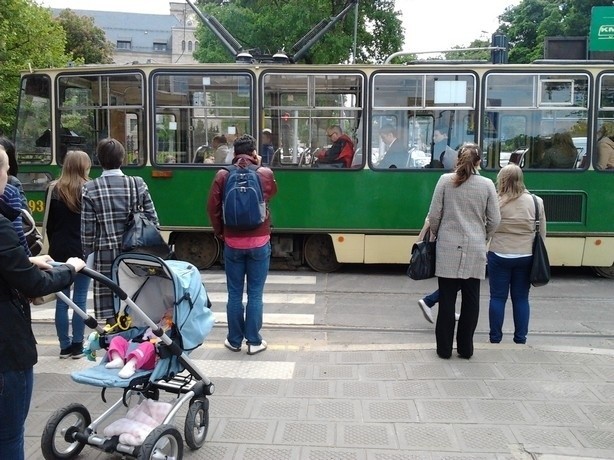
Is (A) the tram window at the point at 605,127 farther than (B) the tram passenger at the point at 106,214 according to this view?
Yes

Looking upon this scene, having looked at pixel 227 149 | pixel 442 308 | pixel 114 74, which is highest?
pixel 114 74

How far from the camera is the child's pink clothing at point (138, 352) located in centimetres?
379

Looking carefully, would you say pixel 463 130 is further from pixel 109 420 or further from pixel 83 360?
pixel 109 420

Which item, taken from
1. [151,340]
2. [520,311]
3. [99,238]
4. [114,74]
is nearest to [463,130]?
[520,311]

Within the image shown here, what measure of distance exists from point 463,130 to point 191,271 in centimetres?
686

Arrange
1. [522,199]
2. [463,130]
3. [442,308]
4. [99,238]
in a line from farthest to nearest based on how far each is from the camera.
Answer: [463,130]
[522,199]
[442,308]
[99,238]

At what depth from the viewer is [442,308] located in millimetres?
5664

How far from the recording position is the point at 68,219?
223 inches

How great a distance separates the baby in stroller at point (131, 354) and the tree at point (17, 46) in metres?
19.8

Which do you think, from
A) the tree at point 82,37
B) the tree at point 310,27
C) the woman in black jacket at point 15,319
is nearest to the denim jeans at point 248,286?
the woman in black jacket at point 15,319

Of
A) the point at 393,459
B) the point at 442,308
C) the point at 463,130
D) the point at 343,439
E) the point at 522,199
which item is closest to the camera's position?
the point at 393,459

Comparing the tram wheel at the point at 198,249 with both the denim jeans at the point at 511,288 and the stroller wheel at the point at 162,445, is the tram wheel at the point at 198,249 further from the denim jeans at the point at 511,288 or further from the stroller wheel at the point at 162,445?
the stroller wheel at the point at 162,445

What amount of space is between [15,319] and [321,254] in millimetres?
7907

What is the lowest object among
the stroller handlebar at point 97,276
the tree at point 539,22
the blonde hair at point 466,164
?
the stroller handlebar at point 97,276
